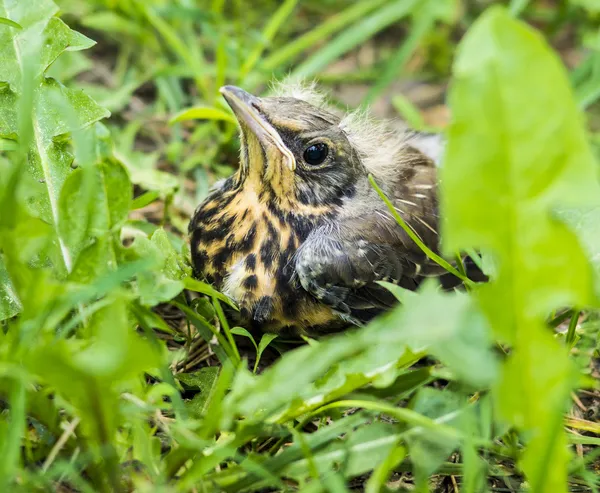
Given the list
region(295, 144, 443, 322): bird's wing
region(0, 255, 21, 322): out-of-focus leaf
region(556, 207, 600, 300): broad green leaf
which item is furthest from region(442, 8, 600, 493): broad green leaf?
region(0, 255, 21, 322): out-of-focus leaf

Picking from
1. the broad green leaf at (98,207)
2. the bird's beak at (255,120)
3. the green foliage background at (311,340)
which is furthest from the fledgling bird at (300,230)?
the broad green leaf at (98,207)

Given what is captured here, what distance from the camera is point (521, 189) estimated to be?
151 centimetres

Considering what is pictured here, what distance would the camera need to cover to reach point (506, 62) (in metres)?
1.45

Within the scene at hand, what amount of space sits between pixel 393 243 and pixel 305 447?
1165 millimetres

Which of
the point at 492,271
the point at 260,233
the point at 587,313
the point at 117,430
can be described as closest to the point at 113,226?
the point at 117,430

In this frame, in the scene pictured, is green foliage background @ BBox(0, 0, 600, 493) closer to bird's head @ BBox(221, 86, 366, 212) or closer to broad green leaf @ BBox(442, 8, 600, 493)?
broad green leaf @ BBox(442, 8, 600, 493)

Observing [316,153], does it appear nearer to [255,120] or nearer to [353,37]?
[255,120]

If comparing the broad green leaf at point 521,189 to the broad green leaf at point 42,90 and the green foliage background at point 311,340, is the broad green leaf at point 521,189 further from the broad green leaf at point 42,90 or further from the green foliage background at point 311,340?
the broad green leaf at point 42,90

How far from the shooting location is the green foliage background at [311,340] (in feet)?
4.84

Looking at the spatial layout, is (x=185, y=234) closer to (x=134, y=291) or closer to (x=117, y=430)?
(x=134, y=291)

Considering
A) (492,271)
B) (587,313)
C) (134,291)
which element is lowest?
(587,313)

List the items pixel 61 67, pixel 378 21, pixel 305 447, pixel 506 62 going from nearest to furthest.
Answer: pixel 506 62
pixel 305 447
pixel 61 67
pixel 378 21

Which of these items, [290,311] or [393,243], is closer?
[290,311]

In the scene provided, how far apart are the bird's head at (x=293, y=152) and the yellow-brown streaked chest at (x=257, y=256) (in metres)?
0.06
